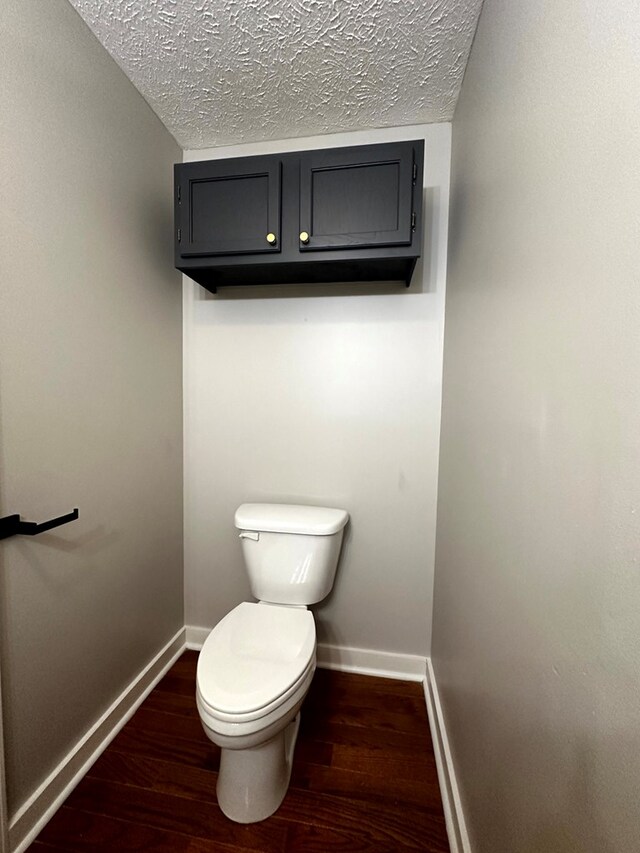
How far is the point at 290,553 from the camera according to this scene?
54.7 inches

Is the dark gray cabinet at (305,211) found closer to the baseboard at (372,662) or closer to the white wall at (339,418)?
the white wall at (339,418)

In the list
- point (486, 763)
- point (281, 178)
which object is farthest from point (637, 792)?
point (281, 178)

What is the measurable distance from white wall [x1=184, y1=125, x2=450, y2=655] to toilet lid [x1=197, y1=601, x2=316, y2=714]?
0.42 m

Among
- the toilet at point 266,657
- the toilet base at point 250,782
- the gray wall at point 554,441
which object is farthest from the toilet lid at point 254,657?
the gray wall at point 554,441

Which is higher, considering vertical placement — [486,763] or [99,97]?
[99,97]

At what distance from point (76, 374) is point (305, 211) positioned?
0.97 meters

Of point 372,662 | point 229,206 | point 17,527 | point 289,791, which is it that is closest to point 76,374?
point 17,527

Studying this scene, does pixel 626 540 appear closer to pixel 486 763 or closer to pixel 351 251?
pixel 486 763

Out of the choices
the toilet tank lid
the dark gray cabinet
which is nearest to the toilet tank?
the toilet tank lid

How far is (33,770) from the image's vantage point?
3.23 feet

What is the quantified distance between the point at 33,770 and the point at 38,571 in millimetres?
580

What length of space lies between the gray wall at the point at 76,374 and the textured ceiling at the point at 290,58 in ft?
0.47

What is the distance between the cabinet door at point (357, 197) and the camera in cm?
117

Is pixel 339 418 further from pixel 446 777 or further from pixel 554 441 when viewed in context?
pixel 446 777
